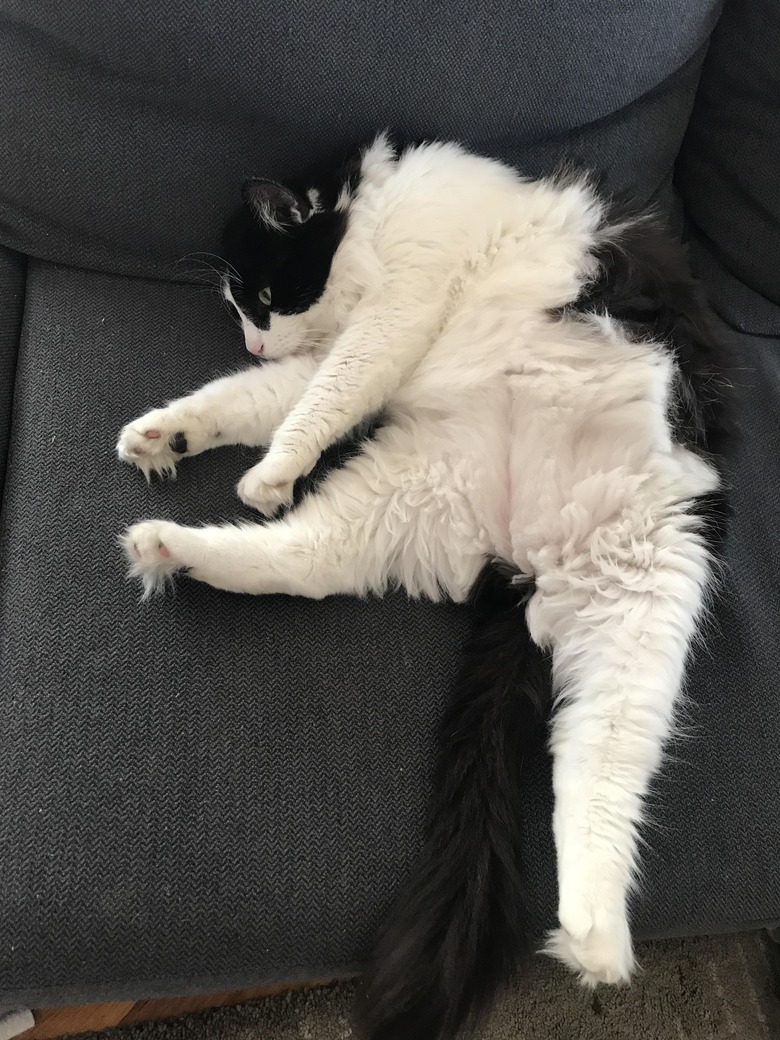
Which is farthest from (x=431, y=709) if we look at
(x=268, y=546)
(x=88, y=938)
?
(x=88, y=938)

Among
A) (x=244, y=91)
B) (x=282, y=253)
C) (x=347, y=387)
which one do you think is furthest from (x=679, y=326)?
(x=244, y=91)

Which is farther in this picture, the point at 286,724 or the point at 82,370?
the point at 82,370

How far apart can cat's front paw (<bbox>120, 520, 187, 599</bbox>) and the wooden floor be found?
694mm

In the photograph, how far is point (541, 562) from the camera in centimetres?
124

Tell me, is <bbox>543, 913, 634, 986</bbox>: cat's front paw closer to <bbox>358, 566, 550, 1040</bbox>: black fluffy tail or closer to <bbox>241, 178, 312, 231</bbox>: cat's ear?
<bbox>358, 566, 550, 1040</bbox>: black fluffy tail

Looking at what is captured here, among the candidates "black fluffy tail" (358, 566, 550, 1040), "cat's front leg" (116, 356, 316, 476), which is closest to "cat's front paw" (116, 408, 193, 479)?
"cat's front leg" (116, 356, 316, 476)

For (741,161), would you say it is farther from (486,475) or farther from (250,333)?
(250,333)

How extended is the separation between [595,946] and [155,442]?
1.03 metres

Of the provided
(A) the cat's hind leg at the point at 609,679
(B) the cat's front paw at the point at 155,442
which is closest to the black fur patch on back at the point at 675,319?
(A) the cat's hind leg at the point at 609,679

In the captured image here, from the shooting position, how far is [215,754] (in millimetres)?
1030

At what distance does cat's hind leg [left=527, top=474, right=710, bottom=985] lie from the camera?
3.26 ft

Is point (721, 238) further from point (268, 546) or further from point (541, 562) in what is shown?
point (268, 546)

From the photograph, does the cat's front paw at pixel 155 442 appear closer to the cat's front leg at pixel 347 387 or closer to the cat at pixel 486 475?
the cat at pixel 486 475

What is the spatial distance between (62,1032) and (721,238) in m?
2.14
